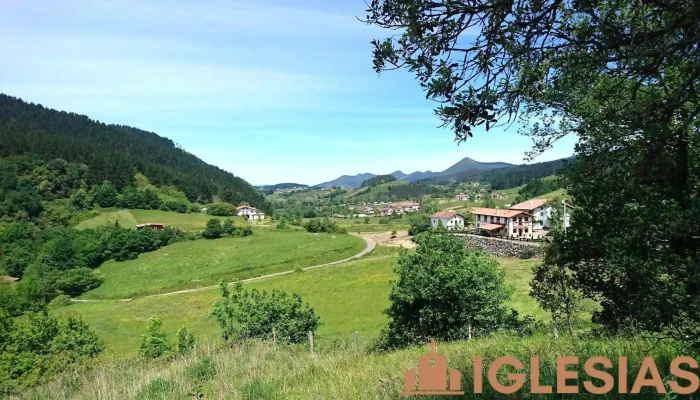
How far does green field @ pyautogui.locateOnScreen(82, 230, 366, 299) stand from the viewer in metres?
67.7

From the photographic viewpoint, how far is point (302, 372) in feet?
26.0

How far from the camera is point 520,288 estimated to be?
37438 millimetres

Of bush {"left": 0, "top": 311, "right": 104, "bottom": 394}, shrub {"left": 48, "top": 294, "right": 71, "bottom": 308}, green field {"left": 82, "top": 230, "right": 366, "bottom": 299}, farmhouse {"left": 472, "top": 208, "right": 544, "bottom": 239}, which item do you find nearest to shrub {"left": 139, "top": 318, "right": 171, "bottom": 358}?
bush {"left": 0, "top": 311, "right": 104, "bottom": 394}

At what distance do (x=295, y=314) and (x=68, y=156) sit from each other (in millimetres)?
167519

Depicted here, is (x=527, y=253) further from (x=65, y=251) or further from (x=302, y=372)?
(x=65, y=251)

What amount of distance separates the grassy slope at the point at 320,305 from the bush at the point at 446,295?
11.3 meters

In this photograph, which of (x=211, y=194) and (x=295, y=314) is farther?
(x=211, y=194)

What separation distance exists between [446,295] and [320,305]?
29.5 meters

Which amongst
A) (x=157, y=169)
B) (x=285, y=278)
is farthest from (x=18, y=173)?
(x=285, y=278)

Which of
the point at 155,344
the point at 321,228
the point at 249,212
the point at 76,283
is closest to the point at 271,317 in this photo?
the point at 155,344

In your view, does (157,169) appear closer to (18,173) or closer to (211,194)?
(211,194)

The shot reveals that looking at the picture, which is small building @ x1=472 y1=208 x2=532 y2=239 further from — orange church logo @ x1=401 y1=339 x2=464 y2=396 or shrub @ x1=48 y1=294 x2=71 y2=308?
orange church logo @ x1=401 y1=339 x2=464 y2=396

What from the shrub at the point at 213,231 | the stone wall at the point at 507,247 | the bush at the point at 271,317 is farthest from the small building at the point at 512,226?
the bush at the point at 271,317

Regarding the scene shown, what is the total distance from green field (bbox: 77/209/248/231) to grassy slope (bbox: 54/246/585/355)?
53.6 metres
